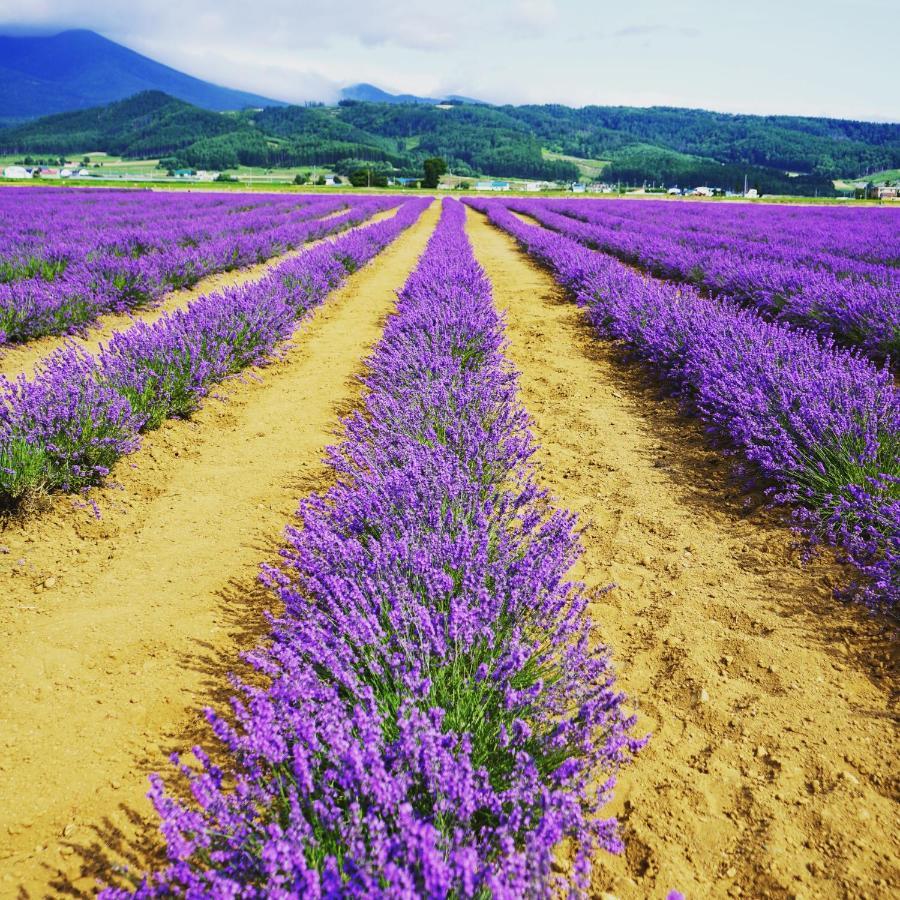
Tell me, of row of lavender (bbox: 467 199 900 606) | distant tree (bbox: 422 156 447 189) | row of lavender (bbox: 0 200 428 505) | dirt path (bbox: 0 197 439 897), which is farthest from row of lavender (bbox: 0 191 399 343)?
distant tree (bbox: 422 156 447 189)

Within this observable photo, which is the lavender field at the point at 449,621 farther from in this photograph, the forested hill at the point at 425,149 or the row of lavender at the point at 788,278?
the forested hill at the point at 425,149

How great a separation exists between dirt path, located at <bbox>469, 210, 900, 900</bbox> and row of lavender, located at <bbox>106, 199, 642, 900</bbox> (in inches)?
7.6

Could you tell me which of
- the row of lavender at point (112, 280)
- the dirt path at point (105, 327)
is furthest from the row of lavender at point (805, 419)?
the row of lavender at point (112, 280)

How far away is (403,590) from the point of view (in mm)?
1943

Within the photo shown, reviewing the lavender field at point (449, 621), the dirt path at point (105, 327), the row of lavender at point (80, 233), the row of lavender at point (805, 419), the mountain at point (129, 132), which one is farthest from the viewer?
the mountain at point (129, 132)

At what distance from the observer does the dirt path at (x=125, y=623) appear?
5.60 ft

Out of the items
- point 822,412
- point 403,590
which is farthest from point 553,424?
point 403,590

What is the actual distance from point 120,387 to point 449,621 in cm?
338

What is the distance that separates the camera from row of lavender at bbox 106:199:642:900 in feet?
3.89

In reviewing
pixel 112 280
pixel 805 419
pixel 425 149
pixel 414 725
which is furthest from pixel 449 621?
pixel 425 149

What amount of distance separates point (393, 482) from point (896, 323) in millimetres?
5768

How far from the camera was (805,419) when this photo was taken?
11.8ft

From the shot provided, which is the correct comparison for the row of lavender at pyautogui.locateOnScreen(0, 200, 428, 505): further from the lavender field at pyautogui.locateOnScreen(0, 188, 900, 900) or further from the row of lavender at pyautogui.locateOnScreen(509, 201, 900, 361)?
the row of lavender at pyautogui.locateOnScreen(509, 201, 900, 361)

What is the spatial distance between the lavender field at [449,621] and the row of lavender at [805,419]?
0.09ft
